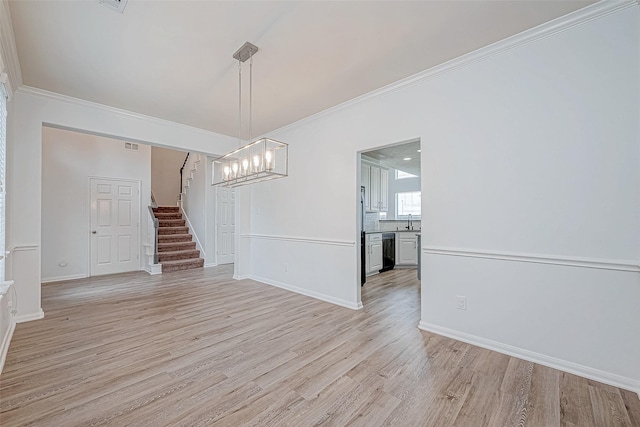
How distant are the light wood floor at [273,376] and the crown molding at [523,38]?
2662mm

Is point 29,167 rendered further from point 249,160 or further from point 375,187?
point 375,187

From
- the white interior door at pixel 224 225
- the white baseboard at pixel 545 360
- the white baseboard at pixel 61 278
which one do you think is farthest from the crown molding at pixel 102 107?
the white baseboard at pixel 545 360

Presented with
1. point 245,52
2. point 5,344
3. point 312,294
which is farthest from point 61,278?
point 245,52

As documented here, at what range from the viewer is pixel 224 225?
23.3ft

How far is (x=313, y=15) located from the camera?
2.06m

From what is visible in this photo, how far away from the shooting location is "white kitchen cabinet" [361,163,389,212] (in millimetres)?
5969

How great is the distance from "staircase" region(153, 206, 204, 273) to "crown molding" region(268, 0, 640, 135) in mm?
5521

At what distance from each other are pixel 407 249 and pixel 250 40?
5304mm

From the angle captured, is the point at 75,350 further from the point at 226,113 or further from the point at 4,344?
the point at 226,113

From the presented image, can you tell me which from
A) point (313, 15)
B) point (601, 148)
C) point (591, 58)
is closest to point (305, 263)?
point (313, 15)

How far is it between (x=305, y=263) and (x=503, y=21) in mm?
3517

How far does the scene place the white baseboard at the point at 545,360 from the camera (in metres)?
1.88

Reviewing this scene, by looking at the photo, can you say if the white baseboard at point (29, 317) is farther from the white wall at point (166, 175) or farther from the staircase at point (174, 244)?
the white wall at point (166, 175)

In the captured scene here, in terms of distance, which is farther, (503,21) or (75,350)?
(75,350)
